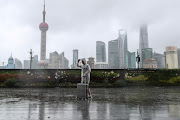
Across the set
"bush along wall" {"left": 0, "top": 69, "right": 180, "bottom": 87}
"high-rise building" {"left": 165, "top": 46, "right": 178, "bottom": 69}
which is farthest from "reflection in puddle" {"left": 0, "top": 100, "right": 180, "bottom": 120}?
"high-rise building" {"left": 165, "top": 46, "right": 178, "bottom": 69}

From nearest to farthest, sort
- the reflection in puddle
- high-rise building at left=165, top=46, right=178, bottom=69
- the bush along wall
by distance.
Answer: the reflection in puddle
the bush along wall
high-rise building at left=165, top=46, right=178, bottom=69

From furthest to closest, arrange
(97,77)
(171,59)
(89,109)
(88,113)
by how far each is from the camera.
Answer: (171,59), (97,77), (89,109), (88,113)

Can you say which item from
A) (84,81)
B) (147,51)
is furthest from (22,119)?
(147,51)

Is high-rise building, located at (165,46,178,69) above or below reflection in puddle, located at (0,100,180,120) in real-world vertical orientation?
above

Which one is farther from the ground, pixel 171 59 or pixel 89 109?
pixel 171 59

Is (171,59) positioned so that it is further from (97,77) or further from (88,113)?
(88,113)

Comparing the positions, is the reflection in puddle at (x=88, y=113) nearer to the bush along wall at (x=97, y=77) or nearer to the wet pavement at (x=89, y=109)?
the wet pavement at (x=89, y=109)

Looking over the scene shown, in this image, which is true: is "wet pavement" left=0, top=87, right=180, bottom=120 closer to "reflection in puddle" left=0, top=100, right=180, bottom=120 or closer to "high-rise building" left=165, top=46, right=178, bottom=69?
"reflection in puddle" left=0, top=100, right=180, bottom=120

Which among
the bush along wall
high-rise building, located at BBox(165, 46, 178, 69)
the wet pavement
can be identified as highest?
high-rise building, located at BBox(165, 46, 178, 69)

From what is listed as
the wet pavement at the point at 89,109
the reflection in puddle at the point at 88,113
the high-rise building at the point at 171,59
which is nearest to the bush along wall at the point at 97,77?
the high-rise building at the point at 171,59

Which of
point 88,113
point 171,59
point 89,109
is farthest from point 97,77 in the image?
point 171,59

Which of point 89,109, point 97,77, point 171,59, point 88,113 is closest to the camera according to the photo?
point 88,113

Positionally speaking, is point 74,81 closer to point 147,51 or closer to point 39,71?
point 39,71

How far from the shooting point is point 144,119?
4648 mm
